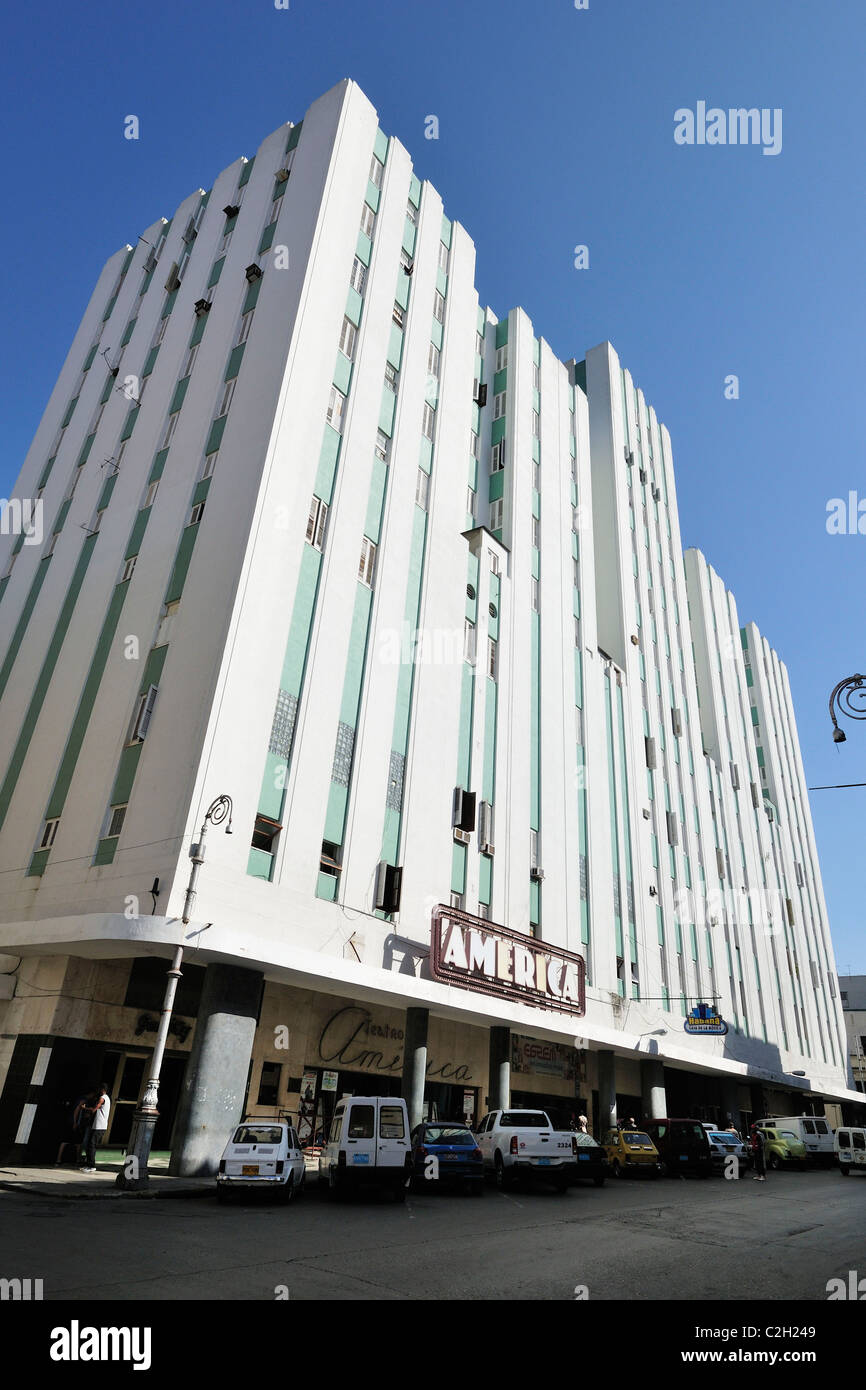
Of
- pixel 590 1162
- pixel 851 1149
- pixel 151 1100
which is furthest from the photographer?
pixel 851 1149

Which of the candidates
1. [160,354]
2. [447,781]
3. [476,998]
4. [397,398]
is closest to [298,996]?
[476,998]

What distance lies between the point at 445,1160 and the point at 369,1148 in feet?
8.54

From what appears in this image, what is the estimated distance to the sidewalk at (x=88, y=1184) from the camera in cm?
1408

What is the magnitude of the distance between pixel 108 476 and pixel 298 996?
19.5 m

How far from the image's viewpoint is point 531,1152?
693 inches

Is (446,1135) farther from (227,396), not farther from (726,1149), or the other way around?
(227,396)

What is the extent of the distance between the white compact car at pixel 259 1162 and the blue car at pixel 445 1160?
131 inches

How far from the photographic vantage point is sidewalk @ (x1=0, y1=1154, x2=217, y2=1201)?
14.1m

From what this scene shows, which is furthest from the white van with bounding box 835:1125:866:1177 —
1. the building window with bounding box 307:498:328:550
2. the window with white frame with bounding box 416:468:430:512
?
the building window with bounding box 307:498:328:550

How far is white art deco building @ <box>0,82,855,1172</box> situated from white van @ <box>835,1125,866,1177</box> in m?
6.97

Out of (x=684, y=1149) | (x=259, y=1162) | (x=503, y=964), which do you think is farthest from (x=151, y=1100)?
(x=684, y=1149)

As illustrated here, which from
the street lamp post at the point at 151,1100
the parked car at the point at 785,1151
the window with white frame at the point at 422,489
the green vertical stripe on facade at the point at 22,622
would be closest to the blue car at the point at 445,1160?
the street lamp post at the point at 151,1100

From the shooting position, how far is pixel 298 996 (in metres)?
23.7
